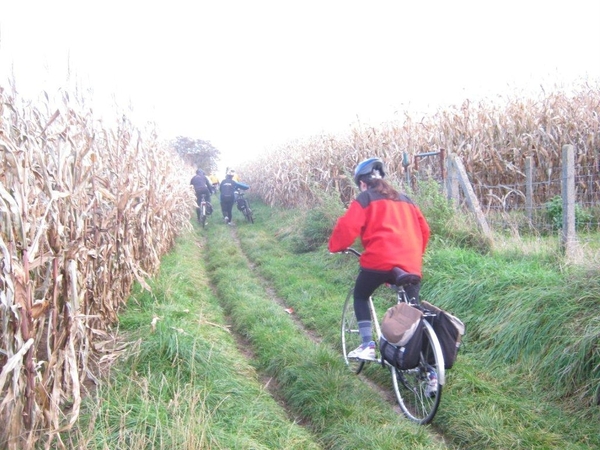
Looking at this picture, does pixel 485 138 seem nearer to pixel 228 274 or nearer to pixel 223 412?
pixel 228 274

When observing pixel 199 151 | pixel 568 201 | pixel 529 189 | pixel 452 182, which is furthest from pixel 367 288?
pixel 199 151

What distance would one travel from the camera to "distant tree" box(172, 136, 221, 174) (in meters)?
46.6

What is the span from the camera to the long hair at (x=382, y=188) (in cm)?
448

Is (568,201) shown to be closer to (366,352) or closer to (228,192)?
(366,352)

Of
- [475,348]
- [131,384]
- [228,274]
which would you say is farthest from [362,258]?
[228,274]

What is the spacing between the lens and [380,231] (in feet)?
14.4

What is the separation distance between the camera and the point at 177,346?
459 cm

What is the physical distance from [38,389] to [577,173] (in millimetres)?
9545

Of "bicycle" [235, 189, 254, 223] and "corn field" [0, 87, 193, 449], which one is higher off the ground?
"corn field" [0, 87, 193, 449]

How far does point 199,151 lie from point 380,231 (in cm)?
4483

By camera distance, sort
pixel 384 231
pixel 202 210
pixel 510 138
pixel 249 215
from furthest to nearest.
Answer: pixel 249 215 → pixel 202 210 → pixel 510 138 → pixel 384 231

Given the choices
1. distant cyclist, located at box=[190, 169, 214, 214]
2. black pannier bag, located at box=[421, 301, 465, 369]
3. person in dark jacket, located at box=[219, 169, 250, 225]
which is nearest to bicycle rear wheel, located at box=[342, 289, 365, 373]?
black pannier bag, located at box=[421, 301, 465, 369]

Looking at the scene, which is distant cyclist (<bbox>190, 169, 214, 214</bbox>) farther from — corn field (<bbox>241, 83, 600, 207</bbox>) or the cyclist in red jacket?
the cyclist in red jacket

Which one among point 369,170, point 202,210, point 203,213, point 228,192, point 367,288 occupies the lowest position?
point 203,213
